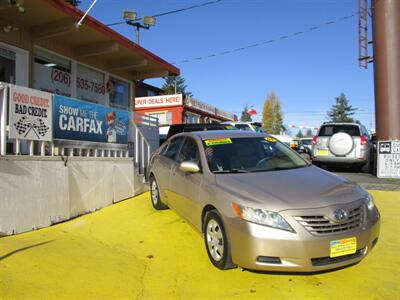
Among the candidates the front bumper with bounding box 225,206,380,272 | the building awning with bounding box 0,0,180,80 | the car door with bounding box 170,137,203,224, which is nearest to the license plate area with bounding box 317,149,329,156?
the building awning with bounding box 0,0,180,80

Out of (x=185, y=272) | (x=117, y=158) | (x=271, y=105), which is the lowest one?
(x=185, y=272)

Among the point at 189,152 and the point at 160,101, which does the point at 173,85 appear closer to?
the point at 160,101

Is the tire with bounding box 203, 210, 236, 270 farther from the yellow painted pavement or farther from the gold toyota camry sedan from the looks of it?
the yellow painted pavement

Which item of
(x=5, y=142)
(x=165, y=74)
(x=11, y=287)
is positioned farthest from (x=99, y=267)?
(x=165, y=74)

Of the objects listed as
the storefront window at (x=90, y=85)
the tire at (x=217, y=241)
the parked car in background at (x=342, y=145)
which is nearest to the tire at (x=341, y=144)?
the parked car in background at (x=342, y=145)

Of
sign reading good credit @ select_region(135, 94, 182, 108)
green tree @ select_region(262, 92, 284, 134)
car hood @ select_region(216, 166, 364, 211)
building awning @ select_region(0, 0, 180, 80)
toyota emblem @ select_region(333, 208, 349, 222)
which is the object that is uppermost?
green tree @ select_region(262, 92, 284, 134)

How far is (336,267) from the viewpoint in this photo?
386cm

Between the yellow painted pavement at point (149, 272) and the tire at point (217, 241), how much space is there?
0.44 ft

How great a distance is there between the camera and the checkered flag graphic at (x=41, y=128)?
6145 millimetres

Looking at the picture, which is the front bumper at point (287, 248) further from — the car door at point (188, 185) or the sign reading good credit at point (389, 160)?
the sign reading good credit at point (389, 160)

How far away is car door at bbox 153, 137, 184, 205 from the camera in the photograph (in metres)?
6.35

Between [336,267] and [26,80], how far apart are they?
25.9ft

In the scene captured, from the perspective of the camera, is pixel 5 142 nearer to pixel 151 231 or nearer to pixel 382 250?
pixel 151 231

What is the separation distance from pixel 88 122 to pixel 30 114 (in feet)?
5.00
